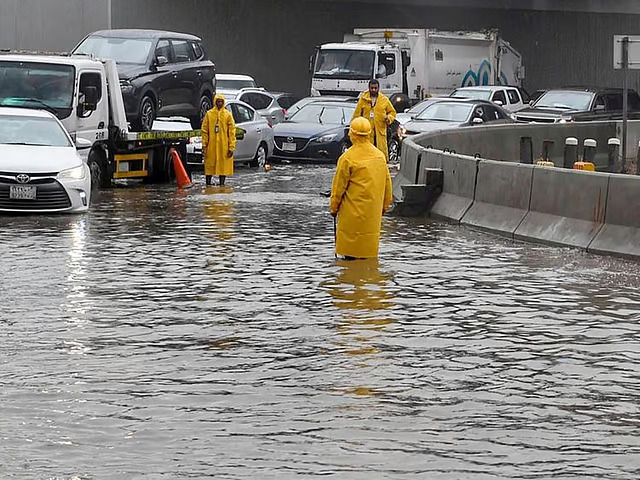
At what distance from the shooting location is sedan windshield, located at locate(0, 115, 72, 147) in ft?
72.8

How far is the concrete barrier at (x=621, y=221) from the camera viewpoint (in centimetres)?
1614

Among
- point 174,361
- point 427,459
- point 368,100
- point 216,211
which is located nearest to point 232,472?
point 427,459

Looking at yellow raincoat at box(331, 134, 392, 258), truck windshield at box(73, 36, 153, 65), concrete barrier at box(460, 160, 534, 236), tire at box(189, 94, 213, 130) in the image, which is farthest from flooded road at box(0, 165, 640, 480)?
tire at box(189, 94, 213, 130)

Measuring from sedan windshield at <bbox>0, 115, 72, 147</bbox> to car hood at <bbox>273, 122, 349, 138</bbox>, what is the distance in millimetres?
13065

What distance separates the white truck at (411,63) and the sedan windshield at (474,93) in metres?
2.15

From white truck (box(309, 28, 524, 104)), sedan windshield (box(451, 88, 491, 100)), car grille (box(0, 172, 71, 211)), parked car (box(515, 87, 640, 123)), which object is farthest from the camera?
white truck (box(309, 28, 524, 104))

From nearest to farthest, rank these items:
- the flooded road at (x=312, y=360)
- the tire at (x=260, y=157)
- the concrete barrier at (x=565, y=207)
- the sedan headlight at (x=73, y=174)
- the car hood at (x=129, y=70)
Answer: the flooded road at (x=312, y=360), the concrete barrier at (x=565, y=207), the sedan headlight at (x=73, y=174), the car hood at (x=129, y=70), the tire at (x=260, y=157)

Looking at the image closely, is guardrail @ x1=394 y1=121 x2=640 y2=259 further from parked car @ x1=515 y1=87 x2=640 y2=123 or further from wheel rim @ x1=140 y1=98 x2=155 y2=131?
parked car @ x1=515 y1=87 x2=640 y2=123

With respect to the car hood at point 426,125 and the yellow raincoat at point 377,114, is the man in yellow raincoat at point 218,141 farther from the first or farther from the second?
the car hood at point 426,125

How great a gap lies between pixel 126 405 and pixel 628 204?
878 cm

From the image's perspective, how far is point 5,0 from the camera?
51.7 metres

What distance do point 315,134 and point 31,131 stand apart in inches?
530

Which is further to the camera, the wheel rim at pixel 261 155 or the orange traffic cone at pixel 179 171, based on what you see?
the wheel rim at pixel 261 155

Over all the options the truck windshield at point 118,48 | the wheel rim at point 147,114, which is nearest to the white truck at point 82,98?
the wheel rim at point 147,114
